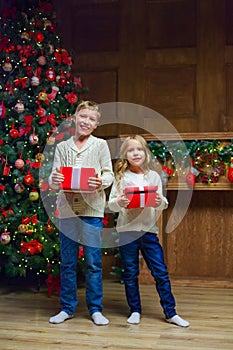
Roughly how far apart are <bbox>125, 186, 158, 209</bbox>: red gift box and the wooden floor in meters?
0.62

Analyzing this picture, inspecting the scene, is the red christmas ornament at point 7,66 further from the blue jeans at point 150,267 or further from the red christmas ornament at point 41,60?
the blue jeans at point 150,267

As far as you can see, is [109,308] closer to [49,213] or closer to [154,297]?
[154,297]

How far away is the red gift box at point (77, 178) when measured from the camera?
2.62 metres

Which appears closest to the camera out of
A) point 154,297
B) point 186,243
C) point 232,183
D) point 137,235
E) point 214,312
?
point 137,235

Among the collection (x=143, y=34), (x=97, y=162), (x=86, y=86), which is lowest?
(x=97, y=162)

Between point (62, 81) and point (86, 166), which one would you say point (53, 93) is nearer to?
point (62, 81)

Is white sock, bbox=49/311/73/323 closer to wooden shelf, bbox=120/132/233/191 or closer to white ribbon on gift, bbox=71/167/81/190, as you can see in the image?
white ribbon on gift, bbox=71/167/81/190

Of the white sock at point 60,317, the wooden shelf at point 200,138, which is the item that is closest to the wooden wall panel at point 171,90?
the wooden shelf at point 200,138

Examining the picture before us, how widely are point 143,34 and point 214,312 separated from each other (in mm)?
2205

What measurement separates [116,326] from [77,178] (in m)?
0.77

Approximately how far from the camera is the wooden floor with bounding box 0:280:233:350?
2354 millimetres

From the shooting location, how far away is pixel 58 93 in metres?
3.58

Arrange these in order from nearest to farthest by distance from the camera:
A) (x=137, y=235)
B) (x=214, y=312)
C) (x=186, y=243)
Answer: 1. (x=137, y=235)
2. (x=214, y=312)
3. (x=186, y=243)

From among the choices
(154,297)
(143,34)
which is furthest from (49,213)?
(143,34)
